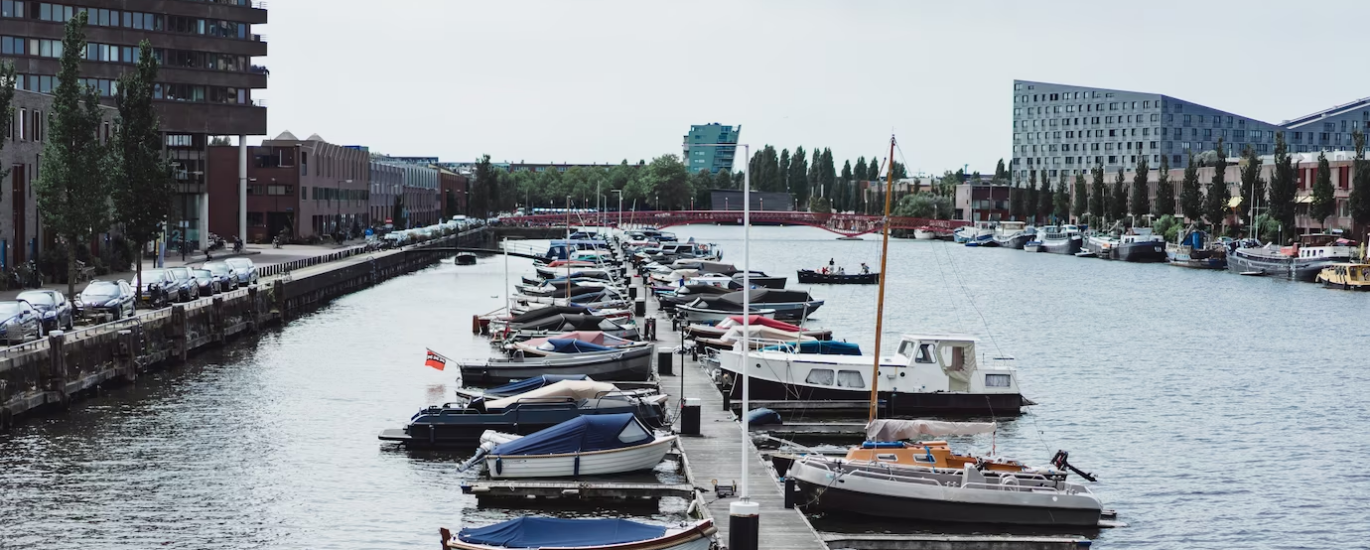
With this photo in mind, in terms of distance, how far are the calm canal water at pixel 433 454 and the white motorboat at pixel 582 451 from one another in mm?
1746

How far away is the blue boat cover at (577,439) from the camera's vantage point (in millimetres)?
43469

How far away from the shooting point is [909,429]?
4275 cm

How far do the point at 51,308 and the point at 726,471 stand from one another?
32.7 m

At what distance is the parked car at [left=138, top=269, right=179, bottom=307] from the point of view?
79188 mm

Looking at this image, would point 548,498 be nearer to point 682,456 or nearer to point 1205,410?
point 682,456

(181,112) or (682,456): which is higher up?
(181,112)

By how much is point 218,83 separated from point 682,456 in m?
104

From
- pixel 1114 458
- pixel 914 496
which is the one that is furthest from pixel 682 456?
pixel 1114 458

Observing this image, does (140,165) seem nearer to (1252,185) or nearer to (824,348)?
(824,348)

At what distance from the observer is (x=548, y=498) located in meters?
42.2

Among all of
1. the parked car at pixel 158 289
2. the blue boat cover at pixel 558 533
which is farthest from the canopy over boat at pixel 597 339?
the blue boat cover at pixel 558 533

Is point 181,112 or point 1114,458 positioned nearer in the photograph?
point 1114,458

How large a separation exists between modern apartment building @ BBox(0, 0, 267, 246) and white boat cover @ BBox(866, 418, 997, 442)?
9787cm

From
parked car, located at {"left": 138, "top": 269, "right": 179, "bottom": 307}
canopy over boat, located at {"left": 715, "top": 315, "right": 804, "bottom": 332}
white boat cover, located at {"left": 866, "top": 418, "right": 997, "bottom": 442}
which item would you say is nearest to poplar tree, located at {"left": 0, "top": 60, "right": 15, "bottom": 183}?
parked car, located at {"left": 138, "top": 269, "right": 179, "bottom": 307}
